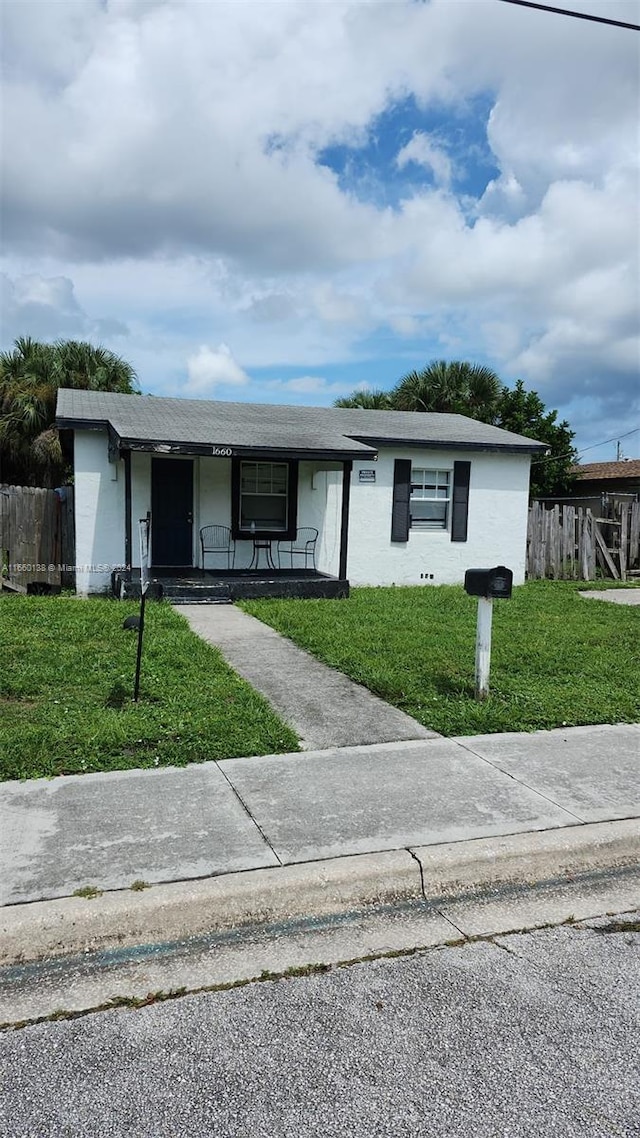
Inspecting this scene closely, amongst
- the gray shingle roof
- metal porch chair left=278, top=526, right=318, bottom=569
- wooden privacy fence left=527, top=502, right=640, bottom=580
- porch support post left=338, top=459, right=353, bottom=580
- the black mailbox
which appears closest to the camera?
the black mailbox

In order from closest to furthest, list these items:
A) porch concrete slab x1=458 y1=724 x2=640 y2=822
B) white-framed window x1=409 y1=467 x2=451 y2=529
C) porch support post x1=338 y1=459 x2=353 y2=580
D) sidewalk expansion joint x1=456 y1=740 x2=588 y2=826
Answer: sidewalk expansion joint x1=456 y1=740 x2=588 y2=826 < porch concrete slab x1=458 y1=724 x2=640 y2=822 < porch support post x1=338 y1=459 x2=353 y2=580 < white-framed window x1=409 y1=467 x2=451 y2=529

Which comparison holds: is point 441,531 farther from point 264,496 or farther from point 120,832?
point 120,832

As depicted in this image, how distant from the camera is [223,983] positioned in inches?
121

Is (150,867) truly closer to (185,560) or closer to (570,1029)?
(570,1029)

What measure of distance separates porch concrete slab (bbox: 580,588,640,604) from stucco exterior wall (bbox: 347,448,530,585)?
1.58 metres

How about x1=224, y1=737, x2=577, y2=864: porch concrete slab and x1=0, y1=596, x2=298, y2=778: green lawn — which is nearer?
x1=224, y1=737, x2=577, y2=864: porch concrete slab

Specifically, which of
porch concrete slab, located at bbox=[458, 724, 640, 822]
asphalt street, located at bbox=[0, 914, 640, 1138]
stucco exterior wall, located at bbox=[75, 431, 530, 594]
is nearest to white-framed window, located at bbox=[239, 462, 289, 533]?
stucco exterior wall, located at bbox=[75, 431, 530, 594]

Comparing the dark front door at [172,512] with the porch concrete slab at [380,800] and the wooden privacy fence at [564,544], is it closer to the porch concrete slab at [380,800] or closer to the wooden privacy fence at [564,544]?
the wooden privacy fence at [564,544]

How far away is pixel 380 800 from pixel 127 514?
8.77 metres

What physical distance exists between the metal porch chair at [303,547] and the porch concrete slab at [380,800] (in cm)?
966

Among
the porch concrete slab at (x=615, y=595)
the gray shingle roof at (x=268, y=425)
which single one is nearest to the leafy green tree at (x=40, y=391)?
the gray shingle roof at (x=268, y=425)

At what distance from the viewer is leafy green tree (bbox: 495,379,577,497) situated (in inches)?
1082

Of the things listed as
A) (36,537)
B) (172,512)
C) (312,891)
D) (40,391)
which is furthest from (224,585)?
(40,391)

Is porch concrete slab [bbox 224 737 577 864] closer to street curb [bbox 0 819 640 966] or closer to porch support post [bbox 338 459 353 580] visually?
street curb [bbox 0 819 640 966]
